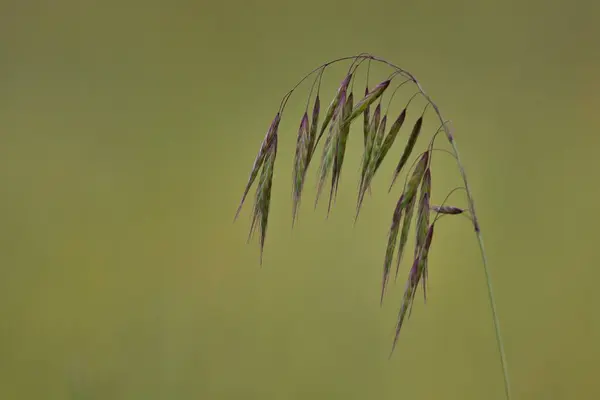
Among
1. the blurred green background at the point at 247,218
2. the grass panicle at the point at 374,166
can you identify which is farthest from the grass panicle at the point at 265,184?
the blurred green background at the point at 247,218

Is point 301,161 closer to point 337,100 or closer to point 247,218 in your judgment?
point 337,100

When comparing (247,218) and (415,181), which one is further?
(247,218)

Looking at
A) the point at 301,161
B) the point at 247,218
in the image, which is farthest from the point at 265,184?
the point at 247,218

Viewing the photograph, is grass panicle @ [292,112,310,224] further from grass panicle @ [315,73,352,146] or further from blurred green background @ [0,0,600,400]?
blurred green background @ [0,0,600,400]

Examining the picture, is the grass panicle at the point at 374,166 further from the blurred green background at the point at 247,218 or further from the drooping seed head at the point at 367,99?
the blurred green background at the point at 247,218

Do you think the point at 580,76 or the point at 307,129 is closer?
the point at 307,129

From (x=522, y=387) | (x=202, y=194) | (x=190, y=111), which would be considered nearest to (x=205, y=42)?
(x=190, y=111)

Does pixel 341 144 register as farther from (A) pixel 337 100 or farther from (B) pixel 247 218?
(B) pixel 247 218

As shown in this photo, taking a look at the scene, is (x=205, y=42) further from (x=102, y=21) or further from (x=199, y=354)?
(x=199, y=354)

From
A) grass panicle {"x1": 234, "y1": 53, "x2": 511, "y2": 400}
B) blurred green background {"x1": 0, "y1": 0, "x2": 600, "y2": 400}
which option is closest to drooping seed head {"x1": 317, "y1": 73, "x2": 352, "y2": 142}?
grass panicle {"x1": 234, "y1": 53, "x2": 511, "y2": 400}
